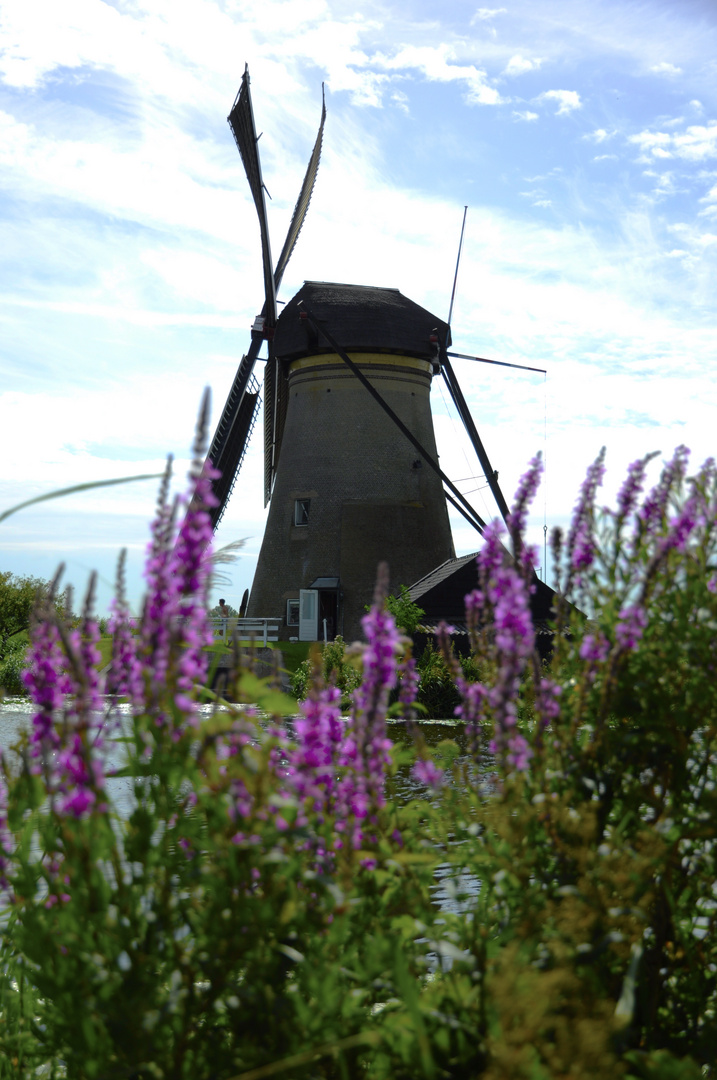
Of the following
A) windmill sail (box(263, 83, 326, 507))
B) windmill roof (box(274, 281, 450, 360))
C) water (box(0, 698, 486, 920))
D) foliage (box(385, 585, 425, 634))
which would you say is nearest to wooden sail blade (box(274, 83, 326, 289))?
windmill sail (box(263, 83, 326, 507))

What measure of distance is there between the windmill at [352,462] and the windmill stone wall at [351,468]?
35 millimetres

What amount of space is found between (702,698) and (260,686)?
1507 millimetres

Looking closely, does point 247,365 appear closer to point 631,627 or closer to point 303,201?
point 303,201

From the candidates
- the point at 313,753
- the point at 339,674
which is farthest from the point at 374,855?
the point at 339,674

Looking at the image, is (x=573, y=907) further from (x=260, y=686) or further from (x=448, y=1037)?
(x=260, y=686)

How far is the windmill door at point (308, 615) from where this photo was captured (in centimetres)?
2772

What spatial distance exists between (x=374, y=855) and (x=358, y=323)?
88.5 feet

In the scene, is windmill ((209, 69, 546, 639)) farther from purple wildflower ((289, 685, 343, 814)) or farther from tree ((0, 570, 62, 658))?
purple wildflower ((289, 685, 343, 814))

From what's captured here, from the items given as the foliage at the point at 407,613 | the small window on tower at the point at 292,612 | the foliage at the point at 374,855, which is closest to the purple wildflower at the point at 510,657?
the foliage at the point at 374,855

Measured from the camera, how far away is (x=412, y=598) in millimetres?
25469

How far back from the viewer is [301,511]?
29.3 metres

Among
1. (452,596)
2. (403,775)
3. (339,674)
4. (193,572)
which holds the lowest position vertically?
(403,775)

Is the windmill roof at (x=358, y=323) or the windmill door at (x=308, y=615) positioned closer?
the windmill door at (x=308, y=615)

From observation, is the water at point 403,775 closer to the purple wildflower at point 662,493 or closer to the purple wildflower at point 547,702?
the purple wildflower at point 547,702
